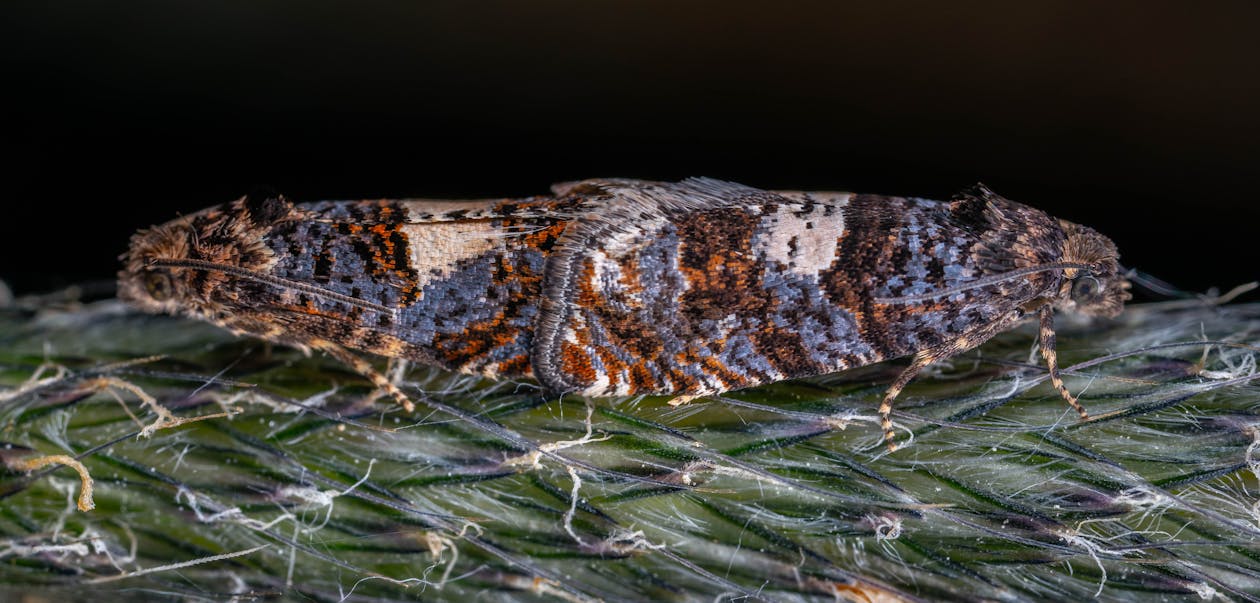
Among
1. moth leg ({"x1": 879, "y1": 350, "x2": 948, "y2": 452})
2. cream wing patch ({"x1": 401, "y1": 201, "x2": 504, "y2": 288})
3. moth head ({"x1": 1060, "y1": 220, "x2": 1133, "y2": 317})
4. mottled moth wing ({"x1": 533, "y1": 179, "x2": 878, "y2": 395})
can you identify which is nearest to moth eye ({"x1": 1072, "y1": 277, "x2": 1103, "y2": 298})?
moth head ({"x1": 1060, "y1": 220, "x2": 1133, "y2": 317})

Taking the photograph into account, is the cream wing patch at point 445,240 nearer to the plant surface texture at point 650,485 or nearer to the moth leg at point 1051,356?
the plant surface texture at point 650,485

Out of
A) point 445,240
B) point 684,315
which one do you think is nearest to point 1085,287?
point 684,315

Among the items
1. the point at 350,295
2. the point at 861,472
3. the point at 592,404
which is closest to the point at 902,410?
the point at 861,472

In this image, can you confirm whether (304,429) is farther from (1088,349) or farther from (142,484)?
(1088,349)

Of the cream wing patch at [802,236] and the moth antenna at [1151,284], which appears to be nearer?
the cream wing patch at [802,236]

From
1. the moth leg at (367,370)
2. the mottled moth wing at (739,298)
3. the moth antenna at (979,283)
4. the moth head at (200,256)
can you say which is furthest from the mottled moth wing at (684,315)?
the moth head at (200,256)

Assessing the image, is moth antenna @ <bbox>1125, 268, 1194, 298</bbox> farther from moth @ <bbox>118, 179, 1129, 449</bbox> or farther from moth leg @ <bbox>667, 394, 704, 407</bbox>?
moth leg @ <bbox>667, 394, 704, 407</bbox>

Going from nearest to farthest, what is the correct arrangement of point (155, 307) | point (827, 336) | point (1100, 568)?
point (1100, 568)
point (827, 336)
point (155, 307)

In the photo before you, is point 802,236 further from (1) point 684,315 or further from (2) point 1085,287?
(2) point 1085,287
